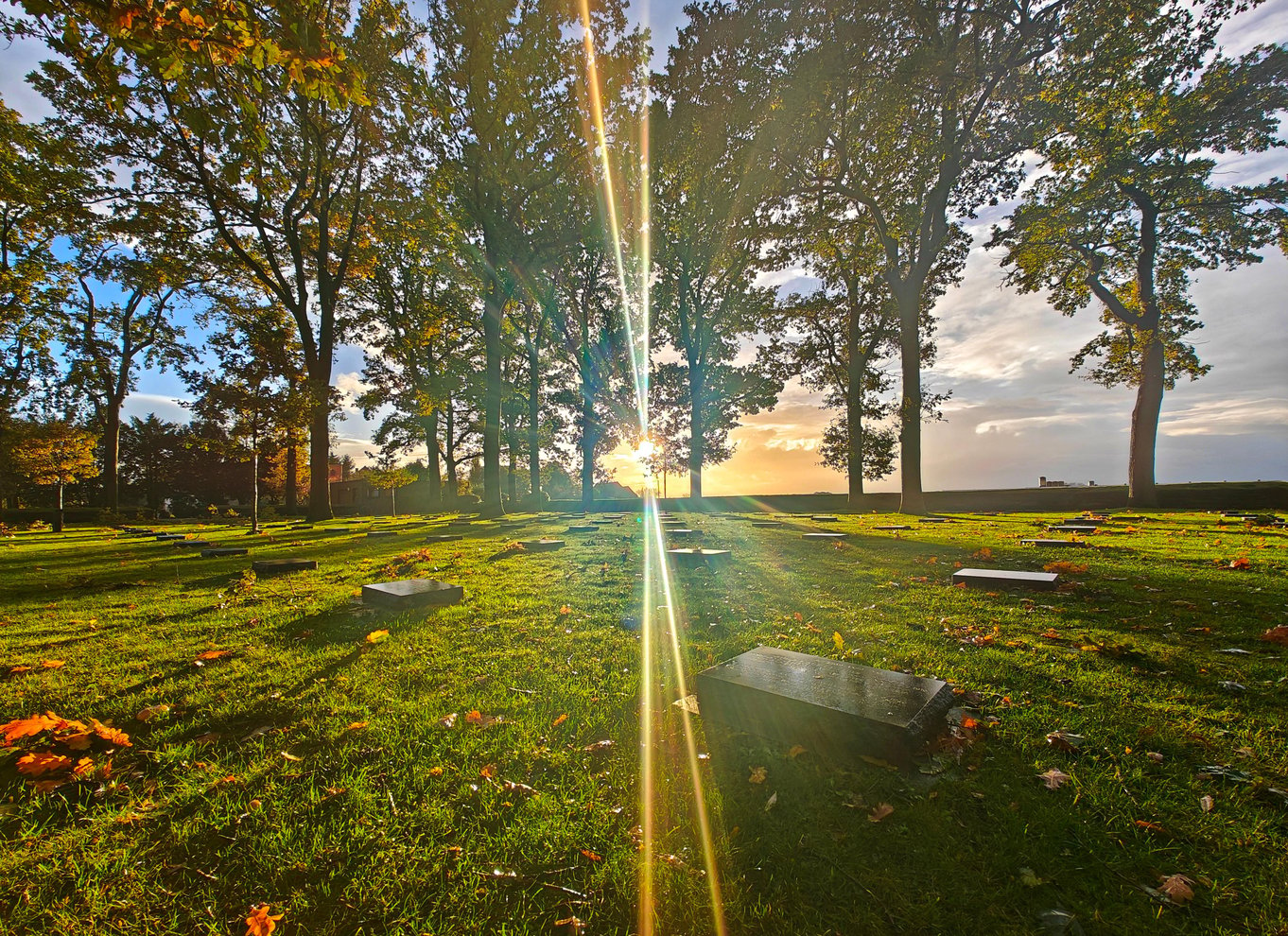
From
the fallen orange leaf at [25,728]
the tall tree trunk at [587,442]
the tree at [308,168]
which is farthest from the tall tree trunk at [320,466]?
the fallen orange leaf at [25,728]

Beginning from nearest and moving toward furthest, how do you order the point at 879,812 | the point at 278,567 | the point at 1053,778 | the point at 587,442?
1. the point at 879,812
2. the point at 1053,778
3. the point at 278,567
4. the point at 587,442

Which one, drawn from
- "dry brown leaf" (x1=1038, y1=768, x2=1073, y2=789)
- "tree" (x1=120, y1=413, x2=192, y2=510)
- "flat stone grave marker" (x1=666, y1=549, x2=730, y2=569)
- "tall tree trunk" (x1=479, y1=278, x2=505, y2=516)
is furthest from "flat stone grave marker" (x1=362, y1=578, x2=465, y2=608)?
"tree" (x1=120, y1=413, x2=192, y2=510)

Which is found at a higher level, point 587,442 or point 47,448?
point 587,442

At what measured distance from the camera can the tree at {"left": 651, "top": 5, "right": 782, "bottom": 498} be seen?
14.9 meters

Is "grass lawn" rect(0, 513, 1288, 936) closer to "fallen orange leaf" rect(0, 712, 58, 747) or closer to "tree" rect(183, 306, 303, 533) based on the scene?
"fallen orange leaf" rect(0, 712, 58, 747)

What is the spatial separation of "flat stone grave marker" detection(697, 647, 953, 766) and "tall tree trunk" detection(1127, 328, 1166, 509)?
24.7 metres

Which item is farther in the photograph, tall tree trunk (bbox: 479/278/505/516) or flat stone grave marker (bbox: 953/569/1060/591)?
tall tree trunk (bbox: 479/278/505/516)

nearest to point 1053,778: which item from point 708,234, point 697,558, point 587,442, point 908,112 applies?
point 697,558

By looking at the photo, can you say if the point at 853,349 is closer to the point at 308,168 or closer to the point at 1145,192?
the point at 1145,192

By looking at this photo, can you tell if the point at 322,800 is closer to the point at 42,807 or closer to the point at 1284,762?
the point at 42,807

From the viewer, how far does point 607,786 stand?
2.25 m

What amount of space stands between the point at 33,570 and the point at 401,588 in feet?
29.5

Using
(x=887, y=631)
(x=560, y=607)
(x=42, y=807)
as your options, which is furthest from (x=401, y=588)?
(x=887, y=631)

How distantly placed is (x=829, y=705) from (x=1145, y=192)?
27.0 m
